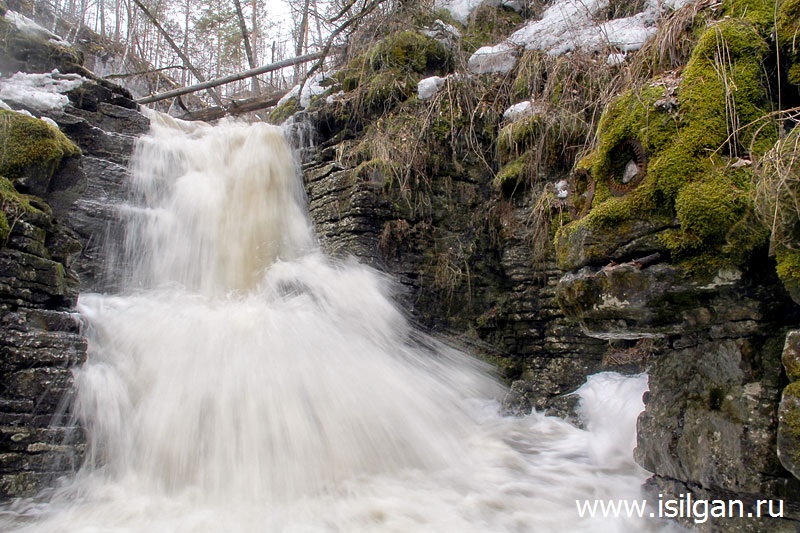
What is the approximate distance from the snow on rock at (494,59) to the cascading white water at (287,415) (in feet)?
10.7

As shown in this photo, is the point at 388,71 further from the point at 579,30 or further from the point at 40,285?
Result: the point at 40,285

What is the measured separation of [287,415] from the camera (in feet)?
13.8

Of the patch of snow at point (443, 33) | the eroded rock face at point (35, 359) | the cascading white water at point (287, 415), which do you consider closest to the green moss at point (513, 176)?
the cascading white water at point (287, 415)

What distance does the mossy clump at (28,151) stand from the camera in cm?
433

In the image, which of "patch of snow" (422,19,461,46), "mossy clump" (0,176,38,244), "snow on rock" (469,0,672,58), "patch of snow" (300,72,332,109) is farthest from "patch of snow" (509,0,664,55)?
"mossy clump" (0,176,38,244)

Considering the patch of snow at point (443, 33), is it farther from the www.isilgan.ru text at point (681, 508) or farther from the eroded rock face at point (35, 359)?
the www.isilgan.ru text at point (681, 508)

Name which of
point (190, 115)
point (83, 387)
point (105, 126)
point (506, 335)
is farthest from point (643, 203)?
point (190, 115)

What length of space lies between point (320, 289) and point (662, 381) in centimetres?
370

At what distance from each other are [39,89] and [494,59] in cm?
635

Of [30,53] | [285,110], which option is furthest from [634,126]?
[30,53]

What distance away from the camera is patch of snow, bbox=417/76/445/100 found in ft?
22.3

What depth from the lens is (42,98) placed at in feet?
21.4

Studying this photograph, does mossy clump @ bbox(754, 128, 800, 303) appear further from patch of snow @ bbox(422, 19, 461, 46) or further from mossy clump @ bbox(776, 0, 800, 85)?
patch of snow @ bbox(422, 19, 461, 46)

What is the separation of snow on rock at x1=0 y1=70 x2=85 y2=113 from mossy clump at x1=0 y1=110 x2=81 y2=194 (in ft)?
7.41
